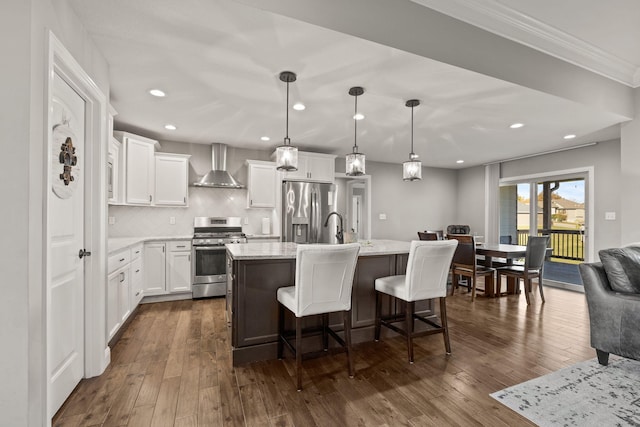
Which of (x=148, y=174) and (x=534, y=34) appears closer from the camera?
(x=534, y=34)

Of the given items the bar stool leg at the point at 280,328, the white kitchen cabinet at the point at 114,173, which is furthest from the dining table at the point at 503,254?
the white kitchen cabinet at the point at 114,173

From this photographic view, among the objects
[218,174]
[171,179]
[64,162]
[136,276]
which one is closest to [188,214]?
[171,179]

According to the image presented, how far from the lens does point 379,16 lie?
6.56 ft

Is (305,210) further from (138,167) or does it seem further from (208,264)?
(138,167)

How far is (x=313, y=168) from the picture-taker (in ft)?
17.1

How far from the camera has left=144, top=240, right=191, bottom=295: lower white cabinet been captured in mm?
4105

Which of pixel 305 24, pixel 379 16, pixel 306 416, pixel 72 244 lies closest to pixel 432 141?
pixel 379 16

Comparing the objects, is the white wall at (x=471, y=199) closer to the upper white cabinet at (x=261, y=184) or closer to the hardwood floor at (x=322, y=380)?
the hardwood floor at (x=322, y=380)

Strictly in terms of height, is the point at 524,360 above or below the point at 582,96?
below

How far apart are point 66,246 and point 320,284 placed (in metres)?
1.66

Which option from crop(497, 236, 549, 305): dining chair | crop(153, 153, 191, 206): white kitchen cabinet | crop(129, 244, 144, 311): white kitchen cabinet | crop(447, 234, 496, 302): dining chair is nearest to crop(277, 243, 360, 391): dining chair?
crop(129, 244, 144, 311): white kitchen cabinet

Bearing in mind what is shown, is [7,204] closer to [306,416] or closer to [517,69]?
[306,416]

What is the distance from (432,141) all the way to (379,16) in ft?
10.1

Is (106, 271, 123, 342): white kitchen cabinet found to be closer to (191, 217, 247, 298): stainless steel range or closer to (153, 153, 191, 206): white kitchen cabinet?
(191, 217, 247, 298): stainless steel range
